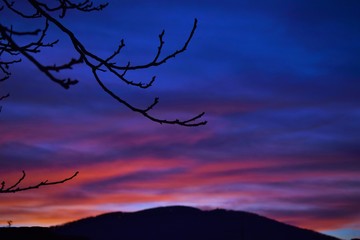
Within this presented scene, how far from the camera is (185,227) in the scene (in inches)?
5428

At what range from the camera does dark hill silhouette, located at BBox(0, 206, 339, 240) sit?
129m

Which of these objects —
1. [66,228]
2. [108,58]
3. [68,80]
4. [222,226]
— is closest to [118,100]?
[108,58]

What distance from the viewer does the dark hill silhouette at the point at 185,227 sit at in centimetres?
12938

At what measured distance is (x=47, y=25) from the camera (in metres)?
4.03

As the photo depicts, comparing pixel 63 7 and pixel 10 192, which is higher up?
pixel 63 7

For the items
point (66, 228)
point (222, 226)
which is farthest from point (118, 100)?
point (66, 228)

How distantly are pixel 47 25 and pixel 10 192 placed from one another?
1576mm

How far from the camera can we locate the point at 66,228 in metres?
155

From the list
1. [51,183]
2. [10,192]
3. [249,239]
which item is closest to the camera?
[51,183]

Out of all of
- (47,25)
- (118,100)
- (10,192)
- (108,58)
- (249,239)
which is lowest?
(10,192)

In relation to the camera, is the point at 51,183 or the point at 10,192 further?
the point at 10,192

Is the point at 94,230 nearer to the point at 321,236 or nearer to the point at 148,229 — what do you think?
the point at 148,229

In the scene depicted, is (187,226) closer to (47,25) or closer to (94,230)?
(94,230)

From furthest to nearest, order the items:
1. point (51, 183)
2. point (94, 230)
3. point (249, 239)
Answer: point (94, 230), point (249, 239), point (51, 183)
